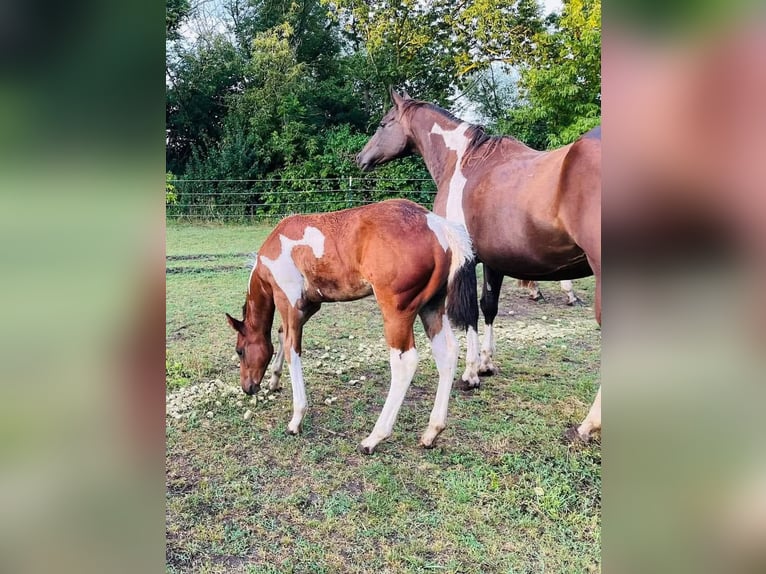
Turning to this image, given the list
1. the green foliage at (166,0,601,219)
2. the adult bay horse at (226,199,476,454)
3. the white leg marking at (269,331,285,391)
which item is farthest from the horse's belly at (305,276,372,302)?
the green foliage at (166,0,601,219)

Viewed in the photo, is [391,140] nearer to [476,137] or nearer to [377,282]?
[476,137]

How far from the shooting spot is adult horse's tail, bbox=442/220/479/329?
2.49 m

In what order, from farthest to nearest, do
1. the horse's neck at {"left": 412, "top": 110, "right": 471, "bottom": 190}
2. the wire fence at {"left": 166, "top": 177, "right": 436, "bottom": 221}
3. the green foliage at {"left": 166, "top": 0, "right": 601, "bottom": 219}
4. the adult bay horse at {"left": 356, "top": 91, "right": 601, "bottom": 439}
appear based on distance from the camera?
the green foliage at {"left": 166, "top": 0, "right": 601, "bottom": 219} → the wire fence at {"left": 166, "top": 177, "right": 436, "bottom": 221} → the horse's neck at {"left": 412, "top": 110, "right": 471, "bottom": 190} → the adult bay horse at {"left": 356, "top": 91, "right": 601, "bottom": 439}

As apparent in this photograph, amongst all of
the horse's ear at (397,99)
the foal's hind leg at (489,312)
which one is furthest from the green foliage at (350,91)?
the foal's hind leg at (489,312)

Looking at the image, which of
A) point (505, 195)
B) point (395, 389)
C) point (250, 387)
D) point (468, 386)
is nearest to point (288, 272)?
point (250, 387)

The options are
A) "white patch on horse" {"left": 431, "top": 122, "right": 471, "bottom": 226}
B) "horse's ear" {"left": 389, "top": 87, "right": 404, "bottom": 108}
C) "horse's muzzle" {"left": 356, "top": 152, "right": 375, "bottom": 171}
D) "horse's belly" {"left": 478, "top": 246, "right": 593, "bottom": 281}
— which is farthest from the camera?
"horse's muzzle" {"left": 356, "top": 152, "right": 375, "bottom": 171}

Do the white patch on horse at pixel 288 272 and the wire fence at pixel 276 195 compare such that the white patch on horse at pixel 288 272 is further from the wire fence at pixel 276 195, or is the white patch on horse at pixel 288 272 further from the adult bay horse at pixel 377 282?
the wire fence at pixel 276 195

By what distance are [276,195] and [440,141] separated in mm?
3438

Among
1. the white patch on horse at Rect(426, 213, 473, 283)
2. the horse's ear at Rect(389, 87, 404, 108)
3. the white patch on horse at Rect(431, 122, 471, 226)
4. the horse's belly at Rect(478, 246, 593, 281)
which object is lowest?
the horse's belly at Rect(478, 246, 593, 281)

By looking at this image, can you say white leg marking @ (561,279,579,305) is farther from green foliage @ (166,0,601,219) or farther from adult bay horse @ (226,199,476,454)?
adult bay horse @ (226,199,476,454)
